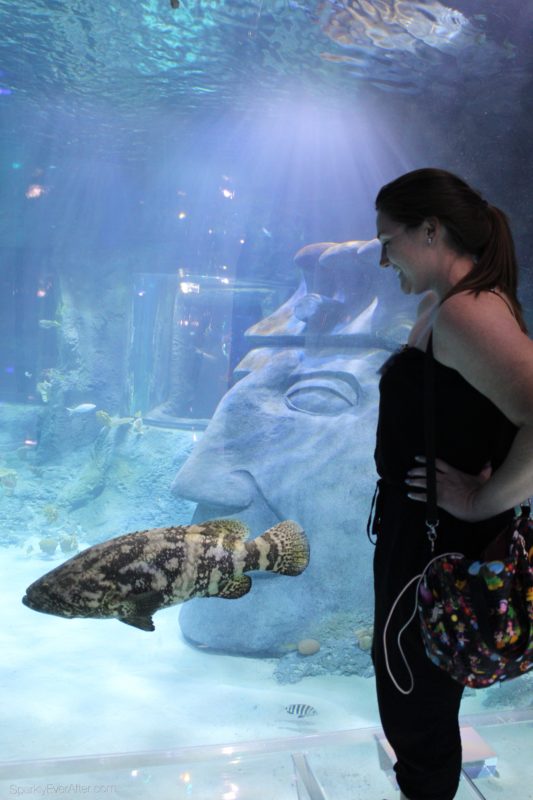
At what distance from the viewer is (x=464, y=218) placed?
5.11ft

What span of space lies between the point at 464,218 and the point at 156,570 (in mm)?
1913

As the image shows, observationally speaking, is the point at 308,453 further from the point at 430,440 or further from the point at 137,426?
the point at 137,426

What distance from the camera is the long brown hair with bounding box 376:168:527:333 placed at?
1.54 m

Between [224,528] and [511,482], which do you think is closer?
[511,482]

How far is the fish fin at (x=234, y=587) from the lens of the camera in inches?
97.4

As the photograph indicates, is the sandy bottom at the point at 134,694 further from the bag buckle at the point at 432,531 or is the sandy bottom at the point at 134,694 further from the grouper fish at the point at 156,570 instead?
the bag buckle at the point at 432,531

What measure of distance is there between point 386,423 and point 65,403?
17184 millimetres

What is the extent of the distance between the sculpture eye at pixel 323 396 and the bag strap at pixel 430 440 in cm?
623

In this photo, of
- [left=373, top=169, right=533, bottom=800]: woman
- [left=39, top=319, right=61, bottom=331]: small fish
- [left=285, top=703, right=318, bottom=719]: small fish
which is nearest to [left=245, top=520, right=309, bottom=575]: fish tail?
[left=373, top=169, right=533, bottom=800]: woman

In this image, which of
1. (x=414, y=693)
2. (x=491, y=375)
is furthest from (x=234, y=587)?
(x=491, y=375)

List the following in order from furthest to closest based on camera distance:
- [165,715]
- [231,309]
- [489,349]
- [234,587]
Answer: [231,309]
[165,715]
[234,587]
[489,349]

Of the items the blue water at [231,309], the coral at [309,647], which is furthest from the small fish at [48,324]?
the coral at [309,647]

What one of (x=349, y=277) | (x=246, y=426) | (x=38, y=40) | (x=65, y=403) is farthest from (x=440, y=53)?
(x=65, y=403)

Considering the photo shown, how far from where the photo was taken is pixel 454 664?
4.74 ft
